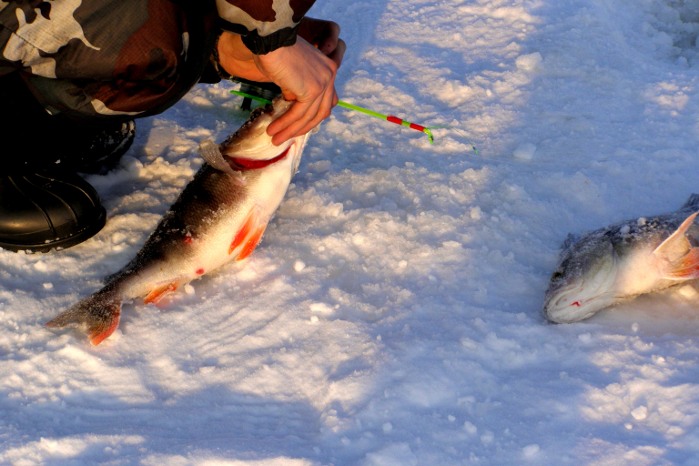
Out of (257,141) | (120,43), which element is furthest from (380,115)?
(120,43)

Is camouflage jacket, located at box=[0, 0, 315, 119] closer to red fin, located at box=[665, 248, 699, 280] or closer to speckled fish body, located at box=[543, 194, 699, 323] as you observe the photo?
speckled fish body, located at box=[543, 194, 699, 323]

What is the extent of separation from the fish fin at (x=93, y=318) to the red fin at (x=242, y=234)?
46cm

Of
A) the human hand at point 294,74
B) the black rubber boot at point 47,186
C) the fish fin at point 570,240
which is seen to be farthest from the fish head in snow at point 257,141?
the fish fin at point 570,240

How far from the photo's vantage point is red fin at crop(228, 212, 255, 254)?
282cm

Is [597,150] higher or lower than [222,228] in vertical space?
lower

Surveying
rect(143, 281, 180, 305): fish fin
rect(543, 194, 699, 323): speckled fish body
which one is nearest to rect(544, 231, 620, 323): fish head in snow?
rect(543, 194, 699, 323): speckled fish body

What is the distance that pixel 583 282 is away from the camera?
2572 millimetres

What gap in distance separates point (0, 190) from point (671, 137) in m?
2.74

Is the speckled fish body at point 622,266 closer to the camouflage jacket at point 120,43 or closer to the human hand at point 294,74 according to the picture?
the human hand at point 294,74

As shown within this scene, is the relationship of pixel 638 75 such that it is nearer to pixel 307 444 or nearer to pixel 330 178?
pixel 330 178

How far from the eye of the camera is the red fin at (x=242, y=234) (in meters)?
2.82

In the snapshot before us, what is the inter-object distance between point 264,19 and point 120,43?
1.39ft

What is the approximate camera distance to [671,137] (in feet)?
11.4

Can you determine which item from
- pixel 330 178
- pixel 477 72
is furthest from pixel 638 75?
pixel 330 178
